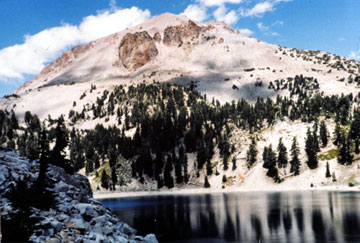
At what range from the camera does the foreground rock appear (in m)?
31.8

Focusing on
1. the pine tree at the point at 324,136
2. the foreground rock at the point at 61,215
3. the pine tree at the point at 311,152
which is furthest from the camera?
the pine tree at the point at 324,136

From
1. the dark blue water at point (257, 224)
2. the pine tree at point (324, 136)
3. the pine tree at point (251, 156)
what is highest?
the pine tree at point (324, 136)

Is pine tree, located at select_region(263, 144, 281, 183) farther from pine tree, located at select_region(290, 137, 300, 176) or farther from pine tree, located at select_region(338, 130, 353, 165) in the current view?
pine tree, located at select_region(338, 130, 353, 165)

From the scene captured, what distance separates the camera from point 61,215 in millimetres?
35250

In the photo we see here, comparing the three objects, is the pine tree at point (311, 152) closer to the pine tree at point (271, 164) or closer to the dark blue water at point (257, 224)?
the pine tree at point (271, 164)

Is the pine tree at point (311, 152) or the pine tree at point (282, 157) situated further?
the pine tree at point (282, 157)

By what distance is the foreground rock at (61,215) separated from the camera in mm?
31752

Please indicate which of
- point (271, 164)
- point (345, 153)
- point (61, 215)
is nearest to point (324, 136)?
point (345, 153)

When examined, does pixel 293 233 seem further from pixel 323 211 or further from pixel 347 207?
pixel 347 207

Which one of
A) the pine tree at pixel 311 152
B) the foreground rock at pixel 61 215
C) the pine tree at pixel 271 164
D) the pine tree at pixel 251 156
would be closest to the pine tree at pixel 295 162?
the pine tree at pixel 311 152

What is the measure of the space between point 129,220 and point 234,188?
346 feet

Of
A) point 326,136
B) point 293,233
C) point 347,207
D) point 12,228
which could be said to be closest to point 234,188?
point 326,136

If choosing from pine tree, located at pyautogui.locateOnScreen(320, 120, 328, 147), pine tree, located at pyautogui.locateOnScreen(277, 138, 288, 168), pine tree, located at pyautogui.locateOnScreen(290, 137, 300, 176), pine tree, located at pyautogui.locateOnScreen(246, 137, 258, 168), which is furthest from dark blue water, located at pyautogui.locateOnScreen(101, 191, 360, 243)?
pine tree, located at pyautogui.locateOnScreen(246, 137, 258, 168)

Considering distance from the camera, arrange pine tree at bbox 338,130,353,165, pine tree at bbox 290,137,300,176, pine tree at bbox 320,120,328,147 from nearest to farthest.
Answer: pine tree at bbox 338,130,353,165
pine tree at bbox 290,137,300,176
pine tree at bbox 320,120,328,147
